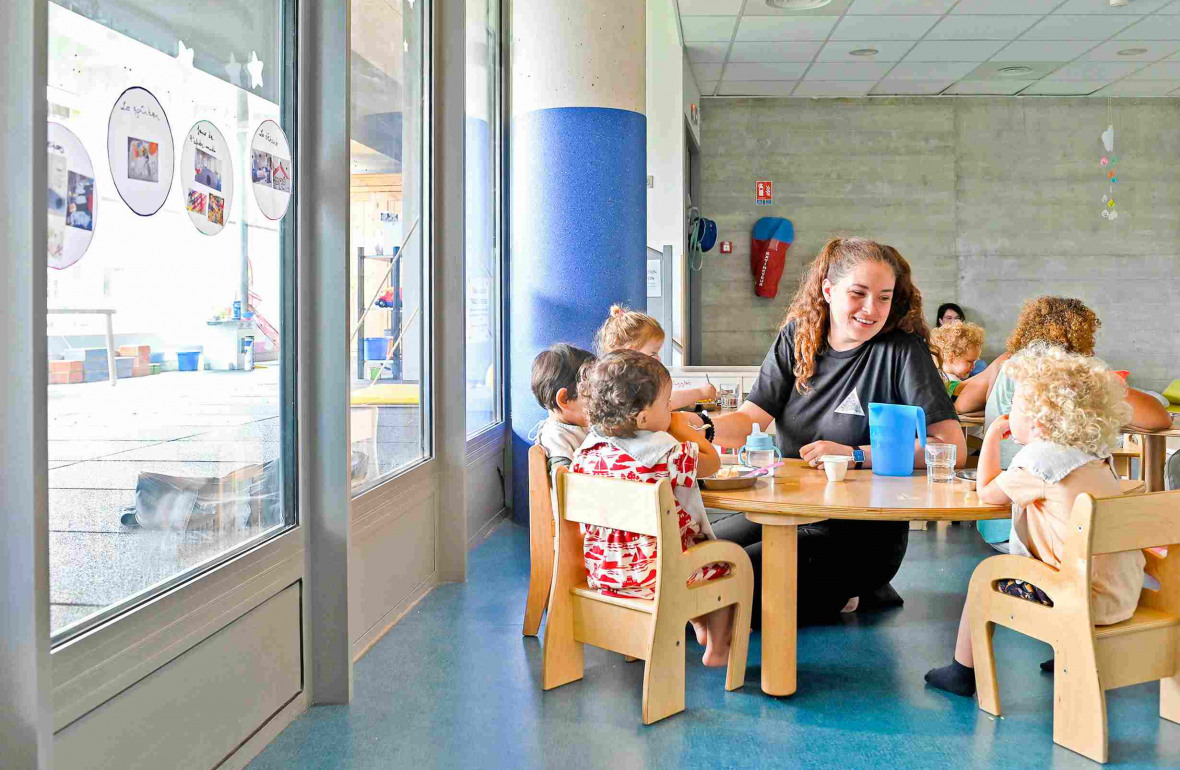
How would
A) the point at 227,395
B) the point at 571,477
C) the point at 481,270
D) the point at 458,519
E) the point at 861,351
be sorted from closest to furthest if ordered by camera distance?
the point at 227,395
the point at 571,477
the point at 861,351
the point at 458,519
the point at 481,270

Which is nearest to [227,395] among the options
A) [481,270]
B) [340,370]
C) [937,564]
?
[340,370]

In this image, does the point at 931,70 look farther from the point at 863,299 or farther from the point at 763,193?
the point at 863,299

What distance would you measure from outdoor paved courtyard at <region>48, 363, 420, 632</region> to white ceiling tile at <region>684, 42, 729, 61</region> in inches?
244

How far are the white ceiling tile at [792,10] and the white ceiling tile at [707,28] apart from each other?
23 cm

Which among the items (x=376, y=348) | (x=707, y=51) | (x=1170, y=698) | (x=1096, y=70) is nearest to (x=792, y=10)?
(x=707, y=51)

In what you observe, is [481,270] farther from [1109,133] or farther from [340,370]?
[1109,133]

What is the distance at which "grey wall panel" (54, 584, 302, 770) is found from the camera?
1696 mm

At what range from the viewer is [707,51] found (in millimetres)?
7977

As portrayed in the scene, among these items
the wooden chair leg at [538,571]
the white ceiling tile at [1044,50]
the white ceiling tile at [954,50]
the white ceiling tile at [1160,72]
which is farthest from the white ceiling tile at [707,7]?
the wooden chair leg at [538,571]

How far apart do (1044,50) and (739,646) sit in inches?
281

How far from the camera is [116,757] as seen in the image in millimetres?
1731

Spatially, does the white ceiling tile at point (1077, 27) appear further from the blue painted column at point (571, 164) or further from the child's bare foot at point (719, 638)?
the child's bare foot at point (719, 638)

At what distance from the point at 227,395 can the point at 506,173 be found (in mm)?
3114

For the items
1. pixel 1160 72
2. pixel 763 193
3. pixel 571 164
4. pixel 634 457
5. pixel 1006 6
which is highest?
pixel 1160 72
